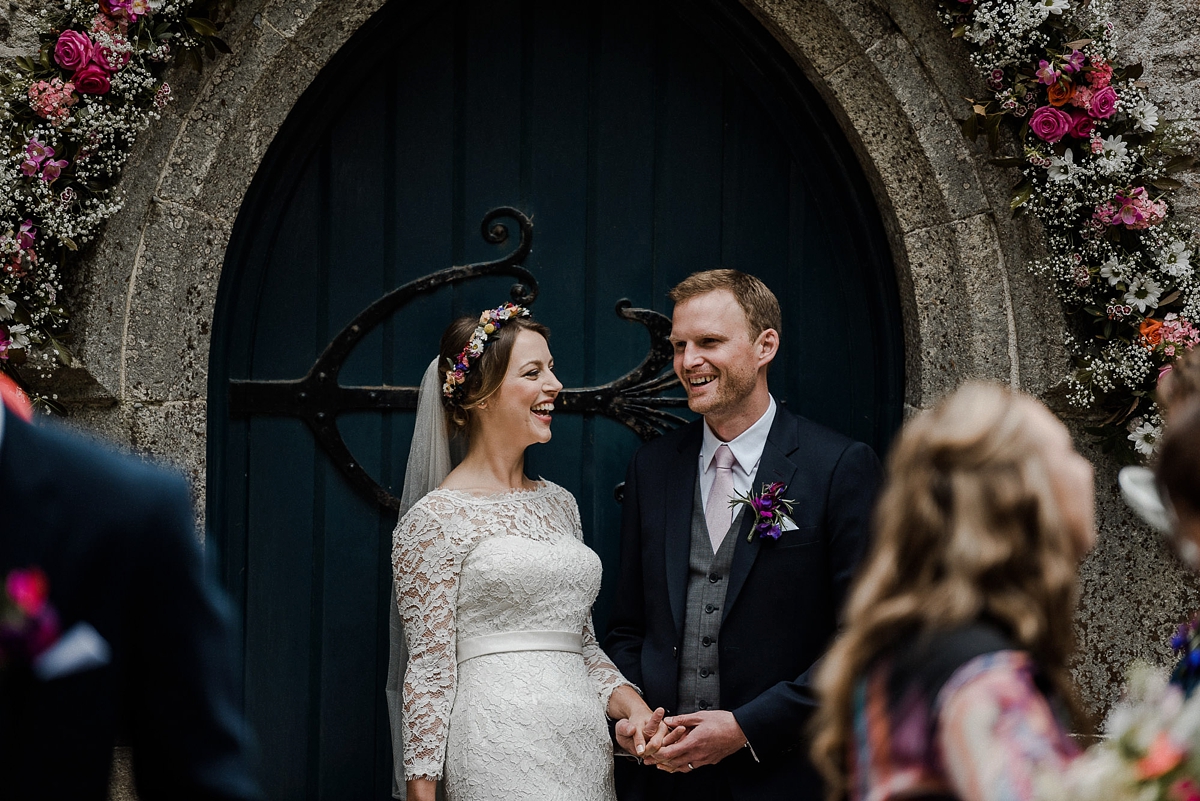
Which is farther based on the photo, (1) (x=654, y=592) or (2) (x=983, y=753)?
(1) (x=654, y=592)

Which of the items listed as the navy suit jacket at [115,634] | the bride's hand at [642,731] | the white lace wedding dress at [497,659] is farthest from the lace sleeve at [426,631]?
the navy suit jacket at [115,634]

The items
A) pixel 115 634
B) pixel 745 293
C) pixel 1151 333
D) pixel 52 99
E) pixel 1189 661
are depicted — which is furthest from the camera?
pixel 745 293

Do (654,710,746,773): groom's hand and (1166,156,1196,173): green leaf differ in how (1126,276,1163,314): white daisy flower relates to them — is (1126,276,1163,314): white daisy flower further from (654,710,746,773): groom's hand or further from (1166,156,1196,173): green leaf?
(654,710,746,773): groom's hand

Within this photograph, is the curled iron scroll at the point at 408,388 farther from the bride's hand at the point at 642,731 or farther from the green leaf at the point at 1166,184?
the green leaf at the point at 1166,184

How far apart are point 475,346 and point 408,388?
343mm

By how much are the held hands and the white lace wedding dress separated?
245 millimetres

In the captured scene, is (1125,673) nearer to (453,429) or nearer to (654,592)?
(654,592)

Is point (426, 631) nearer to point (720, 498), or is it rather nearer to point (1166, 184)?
point (720, 498)

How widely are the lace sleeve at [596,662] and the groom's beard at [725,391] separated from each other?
46 cm

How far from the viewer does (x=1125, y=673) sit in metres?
3.10

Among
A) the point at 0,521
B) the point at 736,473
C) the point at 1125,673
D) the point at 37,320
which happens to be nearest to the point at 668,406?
the point at 736,473

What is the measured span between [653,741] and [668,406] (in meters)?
1.02

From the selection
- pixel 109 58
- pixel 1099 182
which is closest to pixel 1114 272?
pixel 1099 182

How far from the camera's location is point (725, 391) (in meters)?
2.94
